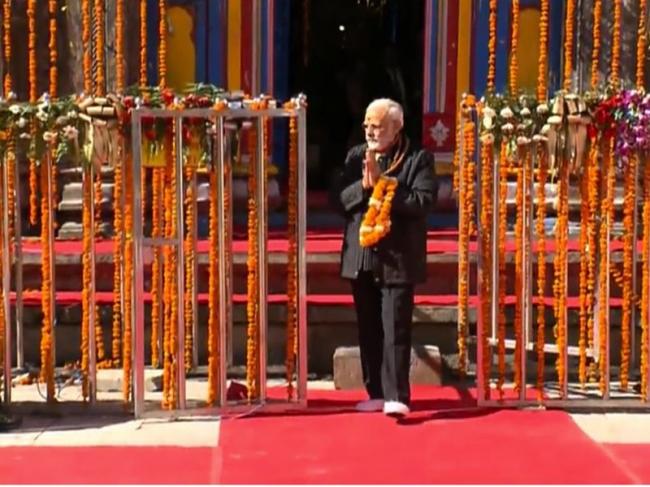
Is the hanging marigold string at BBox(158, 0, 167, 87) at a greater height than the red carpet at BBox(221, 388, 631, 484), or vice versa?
the hanging marigold string at BBox(158, 0, 167, 87)

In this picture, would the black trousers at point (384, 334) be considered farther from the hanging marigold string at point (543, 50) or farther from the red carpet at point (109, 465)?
the hanging marigold string at point (543, 50)

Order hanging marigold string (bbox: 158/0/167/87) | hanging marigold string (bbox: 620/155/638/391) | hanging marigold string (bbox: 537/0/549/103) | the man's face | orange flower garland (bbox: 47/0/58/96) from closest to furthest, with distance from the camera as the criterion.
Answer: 1. the man's face
2. hanging marigold string (bbox: 620/155/638/391)
3. hanging marigold string (bbox: 537/0/549/103)
4. orange flower garland (bbox: 47/0/58/96)
5. hanging marigold string (bbox: 158/0/167/87)

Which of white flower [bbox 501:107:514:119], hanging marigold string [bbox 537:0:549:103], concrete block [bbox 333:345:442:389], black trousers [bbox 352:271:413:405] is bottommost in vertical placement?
concrete block [bbox 333:345:442:389]

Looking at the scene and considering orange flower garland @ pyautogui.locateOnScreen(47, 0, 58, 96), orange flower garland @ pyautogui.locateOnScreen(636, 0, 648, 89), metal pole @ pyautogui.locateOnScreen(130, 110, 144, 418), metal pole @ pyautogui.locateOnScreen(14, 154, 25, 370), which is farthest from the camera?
orange flower garland @ pyautogui.locateOnScreen(47, 0, 58, 96)

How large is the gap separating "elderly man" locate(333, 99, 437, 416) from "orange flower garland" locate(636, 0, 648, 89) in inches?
101

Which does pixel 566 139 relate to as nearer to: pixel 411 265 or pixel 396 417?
pixel 411 265

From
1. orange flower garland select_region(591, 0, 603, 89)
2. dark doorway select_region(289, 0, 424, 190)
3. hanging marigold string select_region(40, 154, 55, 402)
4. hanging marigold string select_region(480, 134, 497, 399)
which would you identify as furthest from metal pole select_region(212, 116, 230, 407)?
dark doorway select_region(289, 0, 424, 190)

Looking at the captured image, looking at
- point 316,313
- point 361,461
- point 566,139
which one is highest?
point 566,139

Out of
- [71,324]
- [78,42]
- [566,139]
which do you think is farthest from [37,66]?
[566,139]

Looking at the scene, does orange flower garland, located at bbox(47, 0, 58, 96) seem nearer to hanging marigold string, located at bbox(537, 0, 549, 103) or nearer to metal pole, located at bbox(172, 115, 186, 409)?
metal pole, located at bbox(172, 115, 186, 409)

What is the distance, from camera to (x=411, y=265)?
21.2 ft

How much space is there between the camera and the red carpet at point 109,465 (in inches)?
215

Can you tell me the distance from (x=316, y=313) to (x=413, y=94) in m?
4.24

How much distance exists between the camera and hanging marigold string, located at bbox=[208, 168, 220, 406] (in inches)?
253
